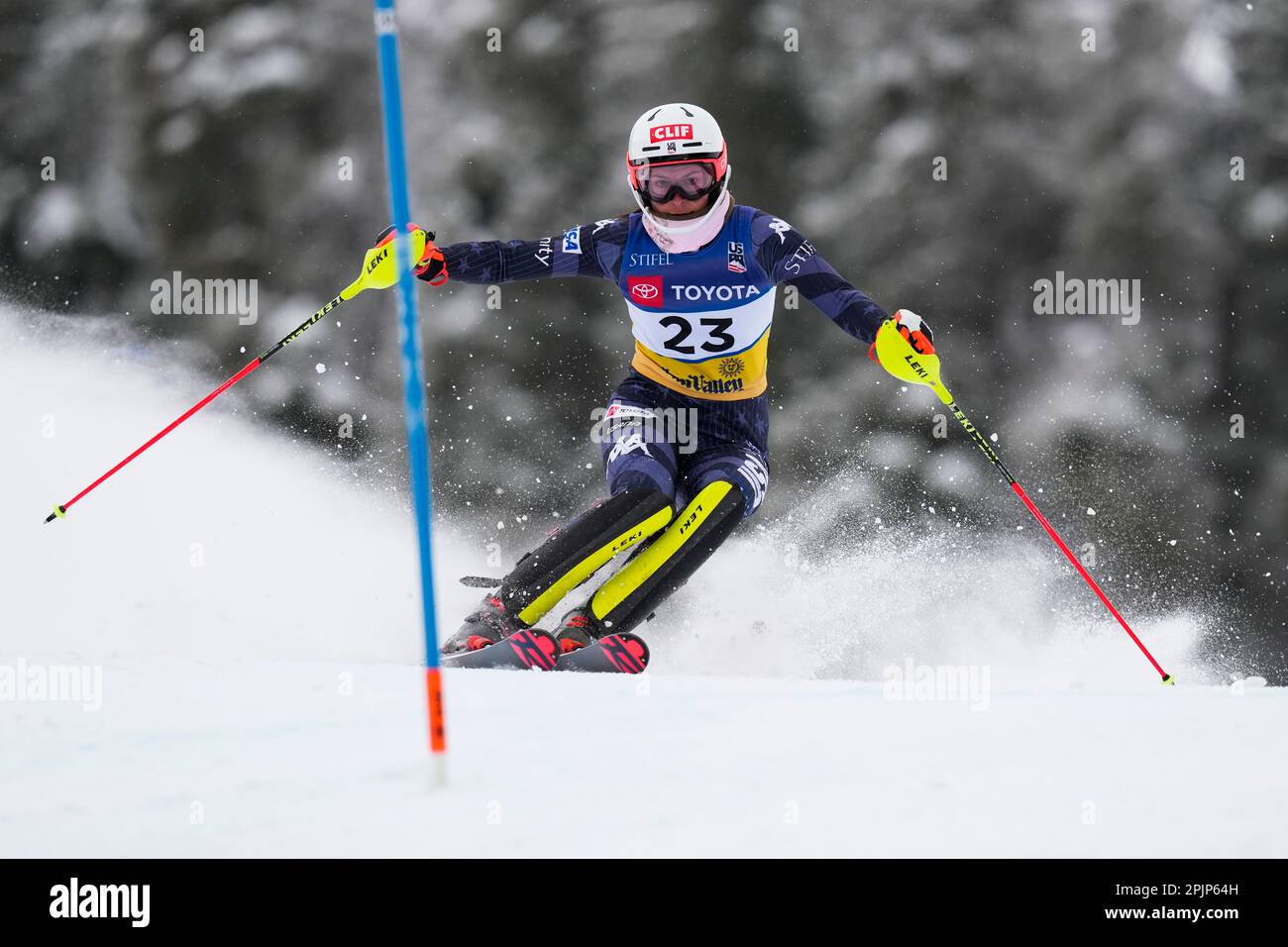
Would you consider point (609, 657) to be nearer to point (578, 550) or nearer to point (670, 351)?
point (578, 550)

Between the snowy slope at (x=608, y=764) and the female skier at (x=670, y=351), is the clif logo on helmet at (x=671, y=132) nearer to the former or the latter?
the female skier at (x=670, y=351)

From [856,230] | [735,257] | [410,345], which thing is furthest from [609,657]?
[856,230]

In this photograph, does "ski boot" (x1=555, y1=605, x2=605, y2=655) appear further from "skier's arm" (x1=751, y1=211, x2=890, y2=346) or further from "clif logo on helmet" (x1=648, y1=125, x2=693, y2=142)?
"clif logo on helmet" (x1=648, y1=125, x2=693, y2=142)

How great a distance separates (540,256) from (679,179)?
0.57 m

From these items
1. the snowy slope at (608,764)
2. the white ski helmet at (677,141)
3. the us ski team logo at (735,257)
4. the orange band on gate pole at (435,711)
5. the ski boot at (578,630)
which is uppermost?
the white ski helmet at (677,141)

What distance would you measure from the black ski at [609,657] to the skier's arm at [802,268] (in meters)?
1.22

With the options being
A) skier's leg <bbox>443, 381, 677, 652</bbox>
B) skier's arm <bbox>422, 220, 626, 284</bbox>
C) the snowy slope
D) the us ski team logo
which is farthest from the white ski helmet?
the snowy slope

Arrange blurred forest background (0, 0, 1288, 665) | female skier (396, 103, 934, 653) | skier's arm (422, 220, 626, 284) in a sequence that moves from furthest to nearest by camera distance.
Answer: blurred forest background (0, 0, 1288, 665), skier's arm (422, 220, 626, 284), female skier (396, 103, 934, 653)

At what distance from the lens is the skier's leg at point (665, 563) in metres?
3.81

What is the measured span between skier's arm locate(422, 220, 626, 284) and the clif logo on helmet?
0.36m

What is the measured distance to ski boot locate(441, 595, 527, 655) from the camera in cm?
355

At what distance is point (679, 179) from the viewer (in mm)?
3717

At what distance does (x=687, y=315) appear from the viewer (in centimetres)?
389

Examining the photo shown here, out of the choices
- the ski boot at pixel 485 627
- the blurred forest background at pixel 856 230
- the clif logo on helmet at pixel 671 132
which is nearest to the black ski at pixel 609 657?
the ski boot at pixel 485 627
